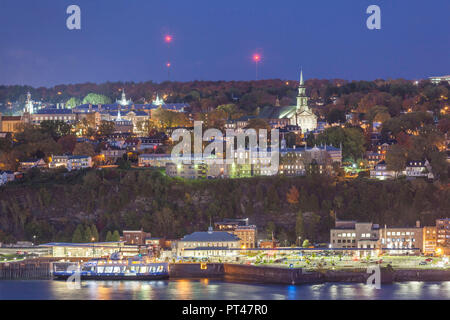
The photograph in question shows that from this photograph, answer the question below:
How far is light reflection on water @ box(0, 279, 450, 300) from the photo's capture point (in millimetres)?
34625

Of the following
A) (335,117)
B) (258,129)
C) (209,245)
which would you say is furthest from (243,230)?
(335,117)

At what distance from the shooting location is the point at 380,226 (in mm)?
45406

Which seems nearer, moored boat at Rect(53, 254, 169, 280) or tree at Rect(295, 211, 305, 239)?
moored boat at Rect(53, 254, 169, 280)

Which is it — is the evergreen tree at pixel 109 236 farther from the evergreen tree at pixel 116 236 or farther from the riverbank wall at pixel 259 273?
the riverbank wall at pixel 259 273

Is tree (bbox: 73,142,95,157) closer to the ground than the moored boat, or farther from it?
farther from it

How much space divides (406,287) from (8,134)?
107ft

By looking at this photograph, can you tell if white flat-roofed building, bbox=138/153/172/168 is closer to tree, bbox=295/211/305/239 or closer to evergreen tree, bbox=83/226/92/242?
evergreen tree, bbox=83/226/92/242

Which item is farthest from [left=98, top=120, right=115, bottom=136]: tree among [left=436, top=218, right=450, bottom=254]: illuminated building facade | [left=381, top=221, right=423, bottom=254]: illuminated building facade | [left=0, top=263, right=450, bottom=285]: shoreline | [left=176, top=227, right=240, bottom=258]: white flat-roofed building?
[left=436, top=218, right=450, bottom=254]: illuminated building facade

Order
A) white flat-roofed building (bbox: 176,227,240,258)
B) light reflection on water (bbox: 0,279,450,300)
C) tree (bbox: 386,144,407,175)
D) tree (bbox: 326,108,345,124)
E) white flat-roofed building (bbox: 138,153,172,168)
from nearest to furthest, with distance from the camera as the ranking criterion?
light reflection on water (bbox: 0,279,450,300)
white flat-roofed building (bbox: 176,227,240,258)
tree (bbox: 386,144,407,175)
white flat-roofed building (bbox: 138,153,172,168)
tree (bbox: 326,108,345,124)

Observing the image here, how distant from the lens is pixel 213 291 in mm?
35688

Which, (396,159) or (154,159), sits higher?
(154,159)

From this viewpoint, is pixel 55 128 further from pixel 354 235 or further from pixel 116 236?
pixel 354 235

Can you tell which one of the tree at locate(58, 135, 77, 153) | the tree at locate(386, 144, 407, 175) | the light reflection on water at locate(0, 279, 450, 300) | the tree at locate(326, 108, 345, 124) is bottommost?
the light reflection on water at locate(0, 279, 450, 300)
